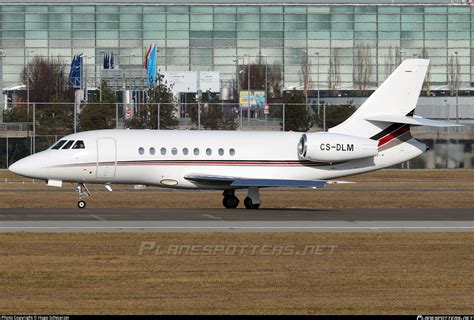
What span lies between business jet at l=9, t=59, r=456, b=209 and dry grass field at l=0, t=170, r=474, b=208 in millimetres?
3213

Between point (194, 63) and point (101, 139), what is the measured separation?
291ft

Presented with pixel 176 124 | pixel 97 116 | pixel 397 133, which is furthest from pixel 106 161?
pixel 97 116

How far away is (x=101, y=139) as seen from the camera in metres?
40.7

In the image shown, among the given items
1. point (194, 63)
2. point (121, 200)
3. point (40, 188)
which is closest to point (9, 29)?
point (194, 63)

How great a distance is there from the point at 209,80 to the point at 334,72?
17.4 meters

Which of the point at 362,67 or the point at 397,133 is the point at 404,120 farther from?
the point at 362,67

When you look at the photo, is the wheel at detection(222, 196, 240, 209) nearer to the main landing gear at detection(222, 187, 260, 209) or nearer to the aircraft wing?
the main landing gear at detection(222, 187, 260, 209)

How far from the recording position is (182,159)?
4131 centimetres

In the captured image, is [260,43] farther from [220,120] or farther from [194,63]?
[220,120]

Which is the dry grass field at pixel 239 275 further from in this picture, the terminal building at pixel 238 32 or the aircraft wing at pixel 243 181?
the terminal building at pixel 238 32

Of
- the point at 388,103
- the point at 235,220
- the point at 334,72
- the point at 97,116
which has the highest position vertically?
the point at 334,72

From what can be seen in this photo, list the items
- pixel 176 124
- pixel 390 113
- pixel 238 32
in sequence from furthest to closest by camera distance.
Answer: pixel 238 32
pixel 176 124
pixel 390 113

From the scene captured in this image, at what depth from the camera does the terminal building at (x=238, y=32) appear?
126 m

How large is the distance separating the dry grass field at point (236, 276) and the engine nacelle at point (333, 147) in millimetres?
11404
